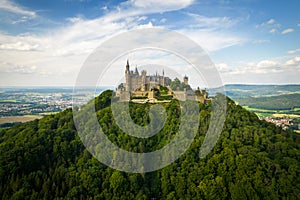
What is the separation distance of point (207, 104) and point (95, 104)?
19.1 meters

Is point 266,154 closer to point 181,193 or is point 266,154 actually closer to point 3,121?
point 181,193

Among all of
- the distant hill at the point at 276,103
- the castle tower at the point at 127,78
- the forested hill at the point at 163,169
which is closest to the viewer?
the forested hill at the point at 163,169

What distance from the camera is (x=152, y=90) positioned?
42.9m

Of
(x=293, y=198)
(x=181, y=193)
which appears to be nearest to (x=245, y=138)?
(x=293, y=198)

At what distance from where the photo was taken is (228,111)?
37.3 metres

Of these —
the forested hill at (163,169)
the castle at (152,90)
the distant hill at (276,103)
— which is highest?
the castle at (152,90)

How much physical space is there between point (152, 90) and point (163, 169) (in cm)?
1613

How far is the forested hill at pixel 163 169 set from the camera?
26922 mm

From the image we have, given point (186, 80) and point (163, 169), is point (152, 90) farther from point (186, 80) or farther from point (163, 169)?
point (163, 169)

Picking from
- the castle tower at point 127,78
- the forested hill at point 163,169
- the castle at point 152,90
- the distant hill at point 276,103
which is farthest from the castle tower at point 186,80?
the distant hill at point 276,103

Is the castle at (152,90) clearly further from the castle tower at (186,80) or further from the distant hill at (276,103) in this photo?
the distant hill at (276,103)

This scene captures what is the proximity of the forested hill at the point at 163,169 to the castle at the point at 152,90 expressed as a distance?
7.39m

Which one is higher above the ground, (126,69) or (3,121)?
(126,69)

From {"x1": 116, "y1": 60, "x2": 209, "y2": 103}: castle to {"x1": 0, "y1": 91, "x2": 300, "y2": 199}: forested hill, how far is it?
7385 millimetres
